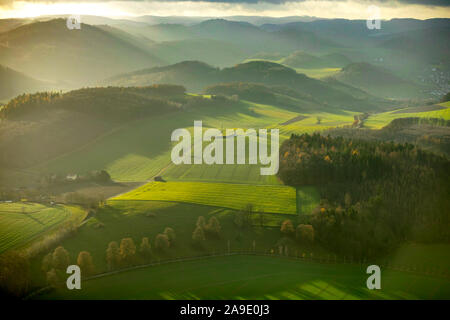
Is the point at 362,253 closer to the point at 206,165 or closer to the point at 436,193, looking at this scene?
the point at 436,193

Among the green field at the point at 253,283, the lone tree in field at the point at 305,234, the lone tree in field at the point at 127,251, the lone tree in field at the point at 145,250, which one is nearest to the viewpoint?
the green field at the point at 253,283

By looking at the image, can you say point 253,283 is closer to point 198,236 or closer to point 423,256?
point 198,236

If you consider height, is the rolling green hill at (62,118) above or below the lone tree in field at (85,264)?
above

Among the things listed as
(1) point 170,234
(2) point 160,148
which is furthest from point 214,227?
(2) point 160,148

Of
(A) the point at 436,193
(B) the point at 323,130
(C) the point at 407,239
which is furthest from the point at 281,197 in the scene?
(B) the point at 323,130

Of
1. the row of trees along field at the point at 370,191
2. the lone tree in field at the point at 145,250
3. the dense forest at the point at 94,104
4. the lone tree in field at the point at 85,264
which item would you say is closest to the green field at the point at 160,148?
the dense forest at the point at 94,104

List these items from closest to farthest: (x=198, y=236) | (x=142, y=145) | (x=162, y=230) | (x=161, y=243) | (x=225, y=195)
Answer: (x=161, y=243) → (x=198, y=236) → (x=162, y=230) → (x=225, y=195) → (x=142, y=145)

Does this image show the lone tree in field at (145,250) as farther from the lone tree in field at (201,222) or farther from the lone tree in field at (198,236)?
the lone tree in field at (201,222)
